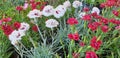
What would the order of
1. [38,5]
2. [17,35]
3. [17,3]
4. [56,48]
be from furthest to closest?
[17,3] < [38,5] < [56,48] < [17,35]

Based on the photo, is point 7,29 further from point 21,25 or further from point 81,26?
point 81,26

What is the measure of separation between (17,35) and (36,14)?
13.4 inches

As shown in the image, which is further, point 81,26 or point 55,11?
point 81,26

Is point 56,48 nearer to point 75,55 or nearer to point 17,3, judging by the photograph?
point 75,55

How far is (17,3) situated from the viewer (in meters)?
3.76

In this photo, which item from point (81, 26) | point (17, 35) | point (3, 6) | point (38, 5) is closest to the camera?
point (17, 35)

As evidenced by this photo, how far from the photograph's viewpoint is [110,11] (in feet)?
9.50

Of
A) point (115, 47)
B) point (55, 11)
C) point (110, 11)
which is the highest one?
point (55, 11)

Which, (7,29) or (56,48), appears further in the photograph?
(56,48)

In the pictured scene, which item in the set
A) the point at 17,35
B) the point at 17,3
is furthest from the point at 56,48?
the point at 17,3

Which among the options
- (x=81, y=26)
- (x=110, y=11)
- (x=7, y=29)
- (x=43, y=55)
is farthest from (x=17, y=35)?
(x=110, y=11)

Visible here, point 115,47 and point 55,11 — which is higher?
point 55,11

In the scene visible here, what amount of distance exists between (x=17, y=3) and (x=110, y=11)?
137 centimetres

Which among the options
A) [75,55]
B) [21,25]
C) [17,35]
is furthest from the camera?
[21,25]
